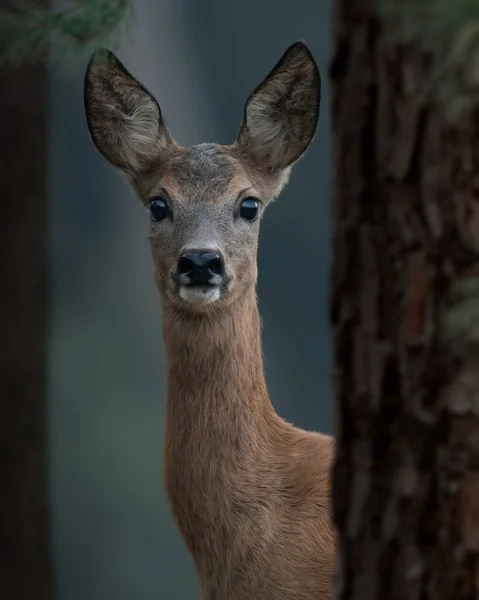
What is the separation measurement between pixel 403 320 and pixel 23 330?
4135 millimetres

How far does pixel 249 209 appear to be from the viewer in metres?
4.31

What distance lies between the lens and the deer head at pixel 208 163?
405cm

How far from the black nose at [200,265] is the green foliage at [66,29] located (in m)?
1.34

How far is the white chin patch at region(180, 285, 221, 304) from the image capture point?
382 centimetres

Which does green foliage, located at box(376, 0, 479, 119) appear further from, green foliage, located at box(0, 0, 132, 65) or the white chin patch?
the white chin patch

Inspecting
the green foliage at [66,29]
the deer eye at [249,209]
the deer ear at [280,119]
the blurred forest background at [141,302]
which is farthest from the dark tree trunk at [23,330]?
the green foliage at [66,29]

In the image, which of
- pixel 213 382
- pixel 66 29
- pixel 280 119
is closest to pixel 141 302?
pixel 280 119

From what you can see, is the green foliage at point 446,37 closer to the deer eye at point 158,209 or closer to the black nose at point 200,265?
the black nose at point 200,265

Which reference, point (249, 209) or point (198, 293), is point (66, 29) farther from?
point (249, 209)

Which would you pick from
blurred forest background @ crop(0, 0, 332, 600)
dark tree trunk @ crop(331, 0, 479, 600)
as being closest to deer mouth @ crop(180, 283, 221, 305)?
dark tree trunk @ crop(331, 0, 479, 600)

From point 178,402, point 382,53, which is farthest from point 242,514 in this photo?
point 382,53

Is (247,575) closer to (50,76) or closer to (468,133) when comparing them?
(468,133)

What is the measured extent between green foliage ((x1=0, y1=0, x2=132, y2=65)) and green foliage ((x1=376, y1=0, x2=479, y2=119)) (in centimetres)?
67

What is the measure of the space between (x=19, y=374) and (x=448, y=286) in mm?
4224
